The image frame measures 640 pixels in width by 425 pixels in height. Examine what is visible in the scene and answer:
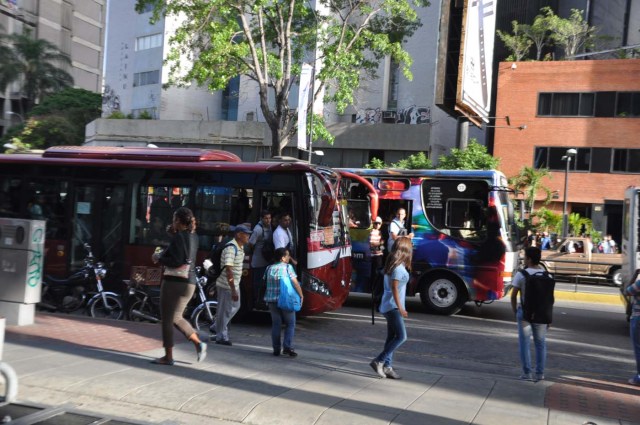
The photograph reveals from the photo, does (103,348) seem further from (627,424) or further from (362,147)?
(362,147)

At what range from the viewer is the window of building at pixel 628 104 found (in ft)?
110

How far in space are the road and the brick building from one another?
2121 cm

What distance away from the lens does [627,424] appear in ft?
20.5

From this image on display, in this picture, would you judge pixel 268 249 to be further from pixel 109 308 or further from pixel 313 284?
pixel 109 308

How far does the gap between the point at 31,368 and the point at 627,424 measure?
608cm

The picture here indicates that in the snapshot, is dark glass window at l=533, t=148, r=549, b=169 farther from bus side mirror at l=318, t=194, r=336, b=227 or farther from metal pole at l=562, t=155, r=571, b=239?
bus side mirror at l=318, t=194, r=336, b=227

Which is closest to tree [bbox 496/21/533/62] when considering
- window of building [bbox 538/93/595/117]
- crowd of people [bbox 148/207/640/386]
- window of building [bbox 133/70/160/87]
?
window of building [bbox 538/93/595/117]

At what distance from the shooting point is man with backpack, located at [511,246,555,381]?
7.62 metres

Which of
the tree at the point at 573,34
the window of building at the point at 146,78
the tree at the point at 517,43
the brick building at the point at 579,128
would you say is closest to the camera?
the brick building at the point at 579,128

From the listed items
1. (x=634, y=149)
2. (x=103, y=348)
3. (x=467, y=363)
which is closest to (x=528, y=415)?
(x=467, y=363)

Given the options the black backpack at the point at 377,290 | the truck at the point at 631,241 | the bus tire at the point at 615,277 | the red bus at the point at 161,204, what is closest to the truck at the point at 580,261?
the bus tire at the point at 615,277

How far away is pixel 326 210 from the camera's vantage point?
11.3m

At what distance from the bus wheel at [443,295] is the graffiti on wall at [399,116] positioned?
27620 millimetres

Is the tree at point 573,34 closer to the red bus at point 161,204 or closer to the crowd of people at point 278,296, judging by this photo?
the red bus at point 161,204
